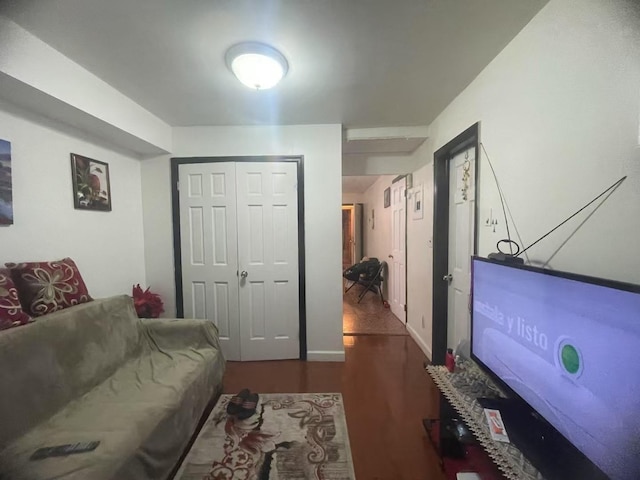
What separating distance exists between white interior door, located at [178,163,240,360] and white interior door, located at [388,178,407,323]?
228 cm

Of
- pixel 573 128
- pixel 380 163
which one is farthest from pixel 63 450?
pixel 380 163

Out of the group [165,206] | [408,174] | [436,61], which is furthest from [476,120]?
[165,206]

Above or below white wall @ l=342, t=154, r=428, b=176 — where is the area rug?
below

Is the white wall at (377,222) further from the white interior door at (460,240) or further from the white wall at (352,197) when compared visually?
the white interior door at (460,240)

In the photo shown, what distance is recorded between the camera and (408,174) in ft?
10.8

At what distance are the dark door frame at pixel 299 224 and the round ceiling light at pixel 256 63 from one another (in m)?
0.96

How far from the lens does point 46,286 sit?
153 centimetres

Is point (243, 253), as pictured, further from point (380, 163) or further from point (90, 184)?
point (380, 163)

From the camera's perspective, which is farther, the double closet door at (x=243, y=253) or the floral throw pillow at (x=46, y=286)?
the double closet door at (x=243, y=253)

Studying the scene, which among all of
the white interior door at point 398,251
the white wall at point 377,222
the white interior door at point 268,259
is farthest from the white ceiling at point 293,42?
the white wall at point 377,222

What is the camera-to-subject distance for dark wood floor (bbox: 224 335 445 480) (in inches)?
59.7

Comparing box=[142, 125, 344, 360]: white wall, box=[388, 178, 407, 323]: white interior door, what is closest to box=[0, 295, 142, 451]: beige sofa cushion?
box=[142, 125, 344, 360]: white wall

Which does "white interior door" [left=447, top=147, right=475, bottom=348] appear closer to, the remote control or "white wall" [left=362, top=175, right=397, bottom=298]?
"white wall" [left=362, top=175, right=397, bottom=298]

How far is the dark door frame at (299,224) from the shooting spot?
2.63 meters
